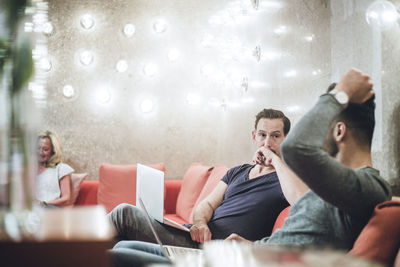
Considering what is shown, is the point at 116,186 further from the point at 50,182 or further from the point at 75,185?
the point at 50,182

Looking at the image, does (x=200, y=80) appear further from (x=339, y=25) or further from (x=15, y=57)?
(x=15, y=57)

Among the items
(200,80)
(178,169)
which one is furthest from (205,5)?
(178,169)

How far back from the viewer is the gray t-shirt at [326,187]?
97 centimetres

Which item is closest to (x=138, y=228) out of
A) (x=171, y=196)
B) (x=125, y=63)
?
(x=171, y=196)

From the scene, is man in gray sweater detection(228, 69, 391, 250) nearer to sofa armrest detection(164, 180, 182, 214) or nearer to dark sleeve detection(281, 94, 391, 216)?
dark sleeve detection(281, 94, 391, 216)

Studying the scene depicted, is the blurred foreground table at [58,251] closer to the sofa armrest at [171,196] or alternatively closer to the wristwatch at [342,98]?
the wristwatch at [342,98]

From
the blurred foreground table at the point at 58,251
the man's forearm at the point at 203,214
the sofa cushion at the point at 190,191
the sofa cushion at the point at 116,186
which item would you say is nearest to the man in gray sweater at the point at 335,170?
the blurred foreground table at the point at 58,251

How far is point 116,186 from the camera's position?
3328 mm

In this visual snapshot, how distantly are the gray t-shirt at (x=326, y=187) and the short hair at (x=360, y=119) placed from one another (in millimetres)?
112

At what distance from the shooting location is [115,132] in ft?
13.0

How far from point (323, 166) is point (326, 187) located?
0.06 m

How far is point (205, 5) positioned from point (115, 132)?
1.77m

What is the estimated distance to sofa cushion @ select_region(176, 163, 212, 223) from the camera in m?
3.06

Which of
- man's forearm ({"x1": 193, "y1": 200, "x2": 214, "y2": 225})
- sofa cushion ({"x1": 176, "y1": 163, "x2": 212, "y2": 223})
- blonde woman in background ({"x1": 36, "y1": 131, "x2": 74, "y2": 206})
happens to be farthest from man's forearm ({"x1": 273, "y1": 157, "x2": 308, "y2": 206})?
blonde woman in background ({"x1": 36, "y1": 131, "x2": 74, "y2": 206})
